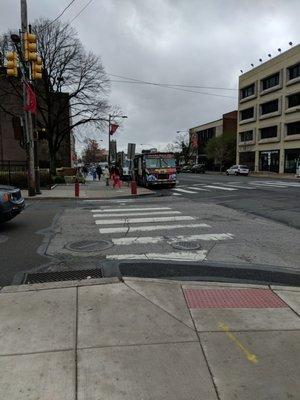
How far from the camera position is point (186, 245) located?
8.42 meters

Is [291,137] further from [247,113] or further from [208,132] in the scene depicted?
[208,132]

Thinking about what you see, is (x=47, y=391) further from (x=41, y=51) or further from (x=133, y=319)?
(x=41, y=51)

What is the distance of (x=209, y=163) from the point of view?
91312 millimetres

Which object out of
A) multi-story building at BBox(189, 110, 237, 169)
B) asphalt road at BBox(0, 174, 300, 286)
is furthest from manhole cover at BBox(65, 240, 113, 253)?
multi-story building at BBox(189, 110, 237, 169)

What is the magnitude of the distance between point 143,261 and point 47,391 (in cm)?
392

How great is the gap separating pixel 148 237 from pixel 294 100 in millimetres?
53873

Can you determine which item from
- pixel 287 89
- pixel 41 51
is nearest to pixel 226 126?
pixel 287 89

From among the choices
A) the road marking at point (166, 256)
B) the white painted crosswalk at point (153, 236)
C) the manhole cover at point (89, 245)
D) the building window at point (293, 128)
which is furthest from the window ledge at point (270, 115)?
the road marking at point (166, 256)

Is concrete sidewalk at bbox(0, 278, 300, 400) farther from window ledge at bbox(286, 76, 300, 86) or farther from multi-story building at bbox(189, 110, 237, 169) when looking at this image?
multi-story building at bbox(189, 110, 237, 169)

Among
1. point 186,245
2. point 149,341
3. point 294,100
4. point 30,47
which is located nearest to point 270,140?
point 294,100

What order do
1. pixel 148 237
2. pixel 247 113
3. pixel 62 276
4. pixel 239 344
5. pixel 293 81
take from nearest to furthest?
1. pixel 239 344
2. pixel 62 276
3. pixel 148 237
4. pixel 293 81
5. pixel 247 113

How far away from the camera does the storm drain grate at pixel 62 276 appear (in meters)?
6.12

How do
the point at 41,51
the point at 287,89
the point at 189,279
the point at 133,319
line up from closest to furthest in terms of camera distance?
1. the point at 133,319
2. the point at 189,279
3. the point at 41,51
4. the point at 287,89

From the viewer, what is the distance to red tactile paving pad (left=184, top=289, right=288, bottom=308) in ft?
16.4
